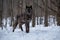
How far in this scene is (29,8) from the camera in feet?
17.9

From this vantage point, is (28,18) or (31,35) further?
(28,18)

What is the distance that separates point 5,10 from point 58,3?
3.83 meters

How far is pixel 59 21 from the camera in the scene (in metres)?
8.59

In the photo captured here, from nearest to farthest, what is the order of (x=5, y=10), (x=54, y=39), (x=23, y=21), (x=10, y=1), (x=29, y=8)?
(x=54, y=39), (x=29, y=8), (x=23, y=21), (x=10, y=1), (x=5, y=10)

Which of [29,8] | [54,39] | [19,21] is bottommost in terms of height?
[54,39]

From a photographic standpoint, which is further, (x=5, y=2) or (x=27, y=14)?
(x=5, y=2)

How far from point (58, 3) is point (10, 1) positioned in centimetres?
306

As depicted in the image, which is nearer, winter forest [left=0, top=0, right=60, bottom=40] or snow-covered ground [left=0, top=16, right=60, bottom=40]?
snow-covered ground [left=0, top=16, right=60, bottom=40]

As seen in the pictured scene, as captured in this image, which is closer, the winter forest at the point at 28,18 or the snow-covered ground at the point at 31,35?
the snow-covered ground at the point at 31,35

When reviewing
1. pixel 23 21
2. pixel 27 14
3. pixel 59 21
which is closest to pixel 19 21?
pixel 23 21

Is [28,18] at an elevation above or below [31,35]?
above

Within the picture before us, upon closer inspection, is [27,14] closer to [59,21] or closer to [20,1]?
[59,21]

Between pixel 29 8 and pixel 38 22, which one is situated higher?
pixel 29 8

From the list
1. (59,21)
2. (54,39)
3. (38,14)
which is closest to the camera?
(54,39)
